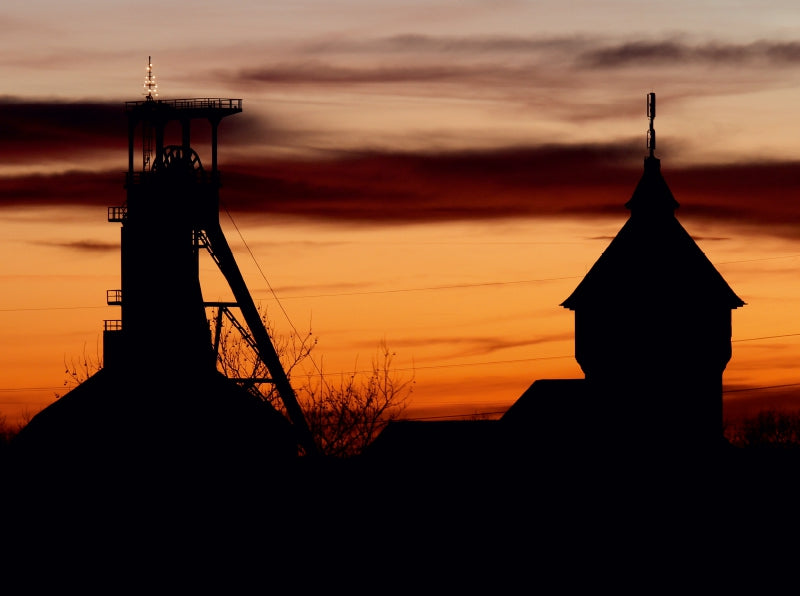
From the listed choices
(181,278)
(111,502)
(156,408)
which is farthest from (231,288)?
(111,502)

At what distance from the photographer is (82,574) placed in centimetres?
5059

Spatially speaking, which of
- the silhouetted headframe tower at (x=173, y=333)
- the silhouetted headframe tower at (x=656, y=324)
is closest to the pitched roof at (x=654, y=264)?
the silhouetted headframe tower at (x=656, y=324)

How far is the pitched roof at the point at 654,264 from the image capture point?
4872cm

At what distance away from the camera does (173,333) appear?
5797 cm

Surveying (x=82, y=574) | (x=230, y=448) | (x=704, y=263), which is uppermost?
(x=704, y=263)

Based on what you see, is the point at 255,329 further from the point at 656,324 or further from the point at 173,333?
the point at 656,324

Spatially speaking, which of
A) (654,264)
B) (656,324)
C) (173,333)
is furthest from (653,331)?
(173,333)

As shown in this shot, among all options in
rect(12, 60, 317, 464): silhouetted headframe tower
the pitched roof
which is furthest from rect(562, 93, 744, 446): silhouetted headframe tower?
rect(12, 60, 317, 464): silhouetted headframe tower

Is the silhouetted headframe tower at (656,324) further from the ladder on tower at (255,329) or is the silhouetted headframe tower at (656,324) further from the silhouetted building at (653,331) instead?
the ladder on tower at (255,329)

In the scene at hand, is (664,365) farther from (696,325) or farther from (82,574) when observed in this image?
(82,574)

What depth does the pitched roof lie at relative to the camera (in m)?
48.7

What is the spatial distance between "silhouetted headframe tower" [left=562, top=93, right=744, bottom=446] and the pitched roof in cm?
3

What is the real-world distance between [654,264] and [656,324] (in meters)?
1.73

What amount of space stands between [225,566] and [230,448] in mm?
4783
